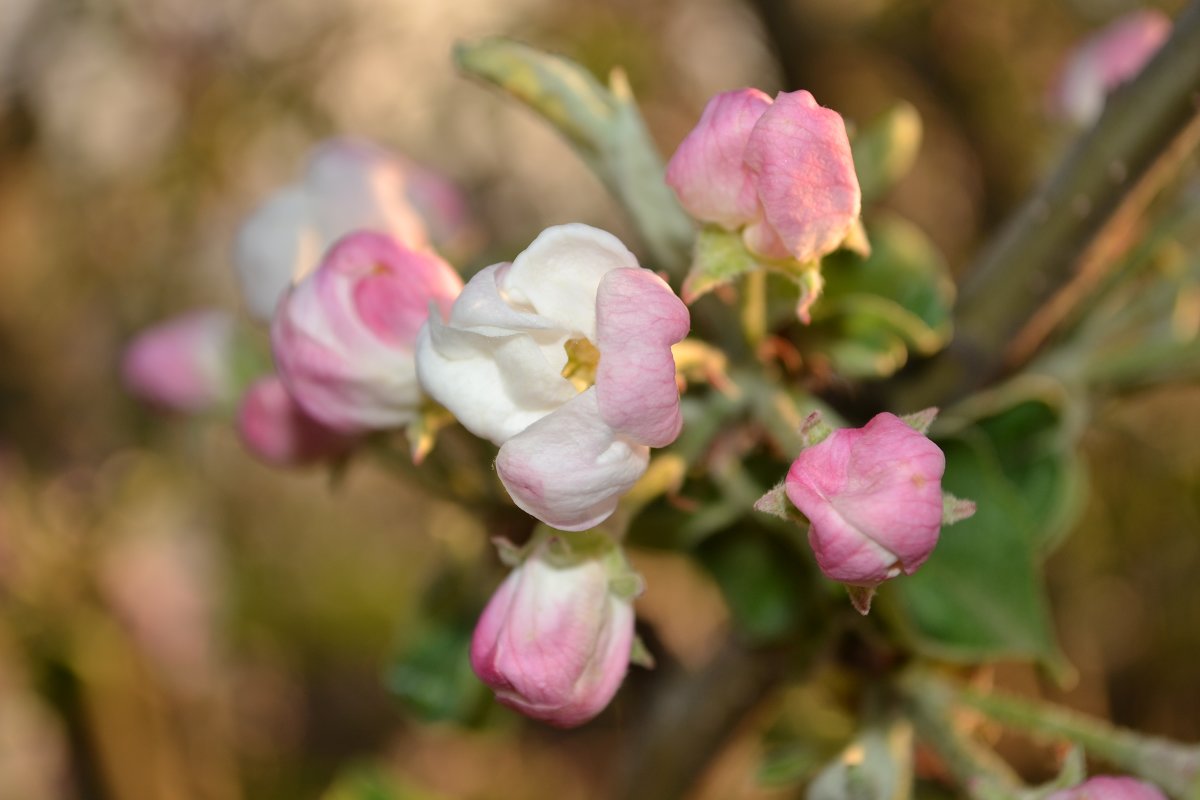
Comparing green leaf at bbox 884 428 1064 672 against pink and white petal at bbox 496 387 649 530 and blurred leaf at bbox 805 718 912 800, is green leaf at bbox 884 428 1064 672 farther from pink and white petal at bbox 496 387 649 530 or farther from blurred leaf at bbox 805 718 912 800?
pink and white petal at bbox 496 387 649 530

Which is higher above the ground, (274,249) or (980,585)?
(274,249)

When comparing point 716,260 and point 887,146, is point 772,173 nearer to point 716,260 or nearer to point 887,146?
point 716,260

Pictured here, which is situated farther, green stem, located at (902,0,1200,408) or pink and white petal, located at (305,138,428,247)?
pink and white petal, located at (305,138,428,247)

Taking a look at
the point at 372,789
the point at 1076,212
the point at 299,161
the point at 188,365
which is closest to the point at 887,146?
the point at 1076,212

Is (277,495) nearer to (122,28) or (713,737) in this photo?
(122,28)

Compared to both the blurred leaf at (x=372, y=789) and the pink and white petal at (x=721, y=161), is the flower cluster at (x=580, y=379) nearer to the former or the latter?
the pink and white petal at (x=721, y=161)

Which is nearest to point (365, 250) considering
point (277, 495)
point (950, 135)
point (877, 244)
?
point (877, 244)

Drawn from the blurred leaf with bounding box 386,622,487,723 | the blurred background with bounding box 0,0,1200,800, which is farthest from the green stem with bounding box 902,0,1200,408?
the blurred background with bounding box 0,0,1200,800
